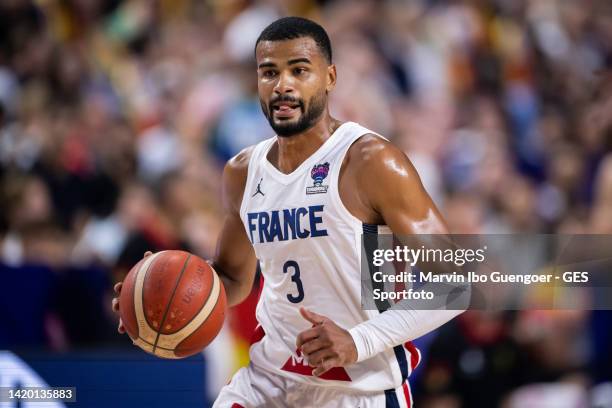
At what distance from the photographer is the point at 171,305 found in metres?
3.68

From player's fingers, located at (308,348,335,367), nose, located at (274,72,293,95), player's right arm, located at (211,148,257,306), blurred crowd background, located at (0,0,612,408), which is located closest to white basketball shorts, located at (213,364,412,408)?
player's fingers, located at (308,348,335,367)

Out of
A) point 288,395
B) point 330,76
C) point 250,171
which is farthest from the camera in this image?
point 250,171

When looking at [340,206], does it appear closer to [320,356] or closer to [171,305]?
[320,356]

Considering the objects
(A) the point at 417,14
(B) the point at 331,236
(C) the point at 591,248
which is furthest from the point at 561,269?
(A) the point at 417,14

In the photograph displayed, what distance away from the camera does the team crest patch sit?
3783 mm

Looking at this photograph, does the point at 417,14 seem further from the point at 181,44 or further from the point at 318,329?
the point at 318,329

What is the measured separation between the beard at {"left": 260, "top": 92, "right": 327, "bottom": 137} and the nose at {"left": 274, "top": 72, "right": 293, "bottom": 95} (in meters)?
0.02

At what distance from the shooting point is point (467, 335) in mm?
5605

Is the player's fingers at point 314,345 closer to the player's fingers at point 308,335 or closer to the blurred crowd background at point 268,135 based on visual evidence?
the player's fingers at point 308,335

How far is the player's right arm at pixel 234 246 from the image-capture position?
4.24 meters

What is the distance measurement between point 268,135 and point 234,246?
11.4ft

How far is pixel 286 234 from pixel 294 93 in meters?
0.54

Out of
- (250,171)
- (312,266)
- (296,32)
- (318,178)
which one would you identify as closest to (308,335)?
(312,266)

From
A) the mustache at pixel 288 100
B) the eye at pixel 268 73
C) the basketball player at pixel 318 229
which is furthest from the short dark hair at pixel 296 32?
the mustache at pixel 288 100
